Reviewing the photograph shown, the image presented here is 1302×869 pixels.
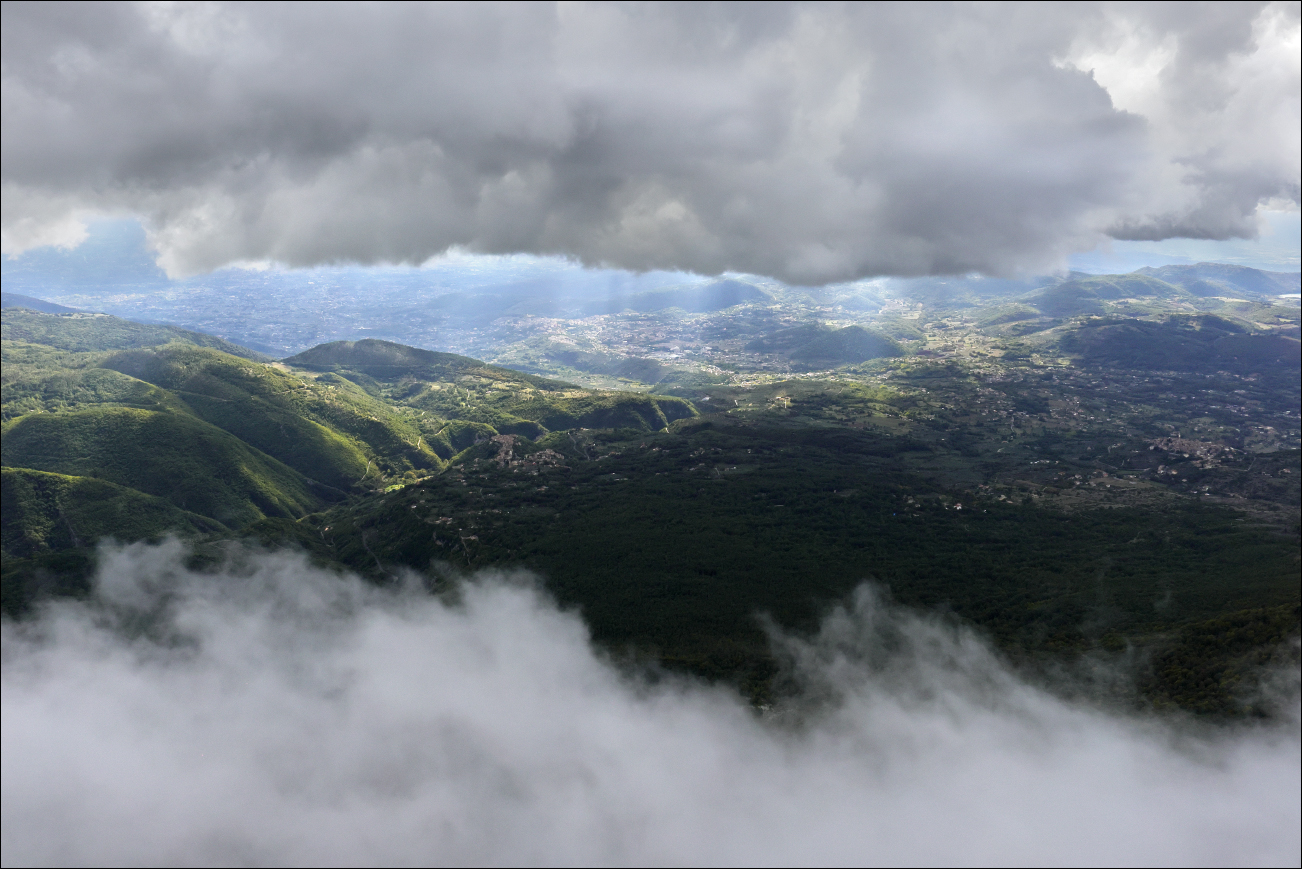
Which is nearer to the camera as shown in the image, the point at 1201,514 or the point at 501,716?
the point at 1201,514

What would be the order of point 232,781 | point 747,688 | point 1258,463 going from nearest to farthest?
point 747,688
point 232,781
point 1258,463

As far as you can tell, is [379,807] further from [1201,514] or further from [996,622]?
[1201,514]

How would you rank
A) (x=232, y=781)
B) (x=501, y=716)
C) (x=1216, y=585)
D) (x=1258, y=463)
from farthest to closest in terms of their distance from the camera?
(x=1258, y=463) → (x=501, y=716) → (x=232, y=781) → (x=1216, y=585)

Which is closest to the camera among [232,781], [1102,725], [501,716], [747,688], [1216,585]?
[1102,725]

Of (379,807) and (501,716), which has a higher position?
(501,716)

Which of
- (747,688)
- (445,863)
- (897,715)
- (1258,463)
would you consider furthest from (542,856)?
(1258,463)

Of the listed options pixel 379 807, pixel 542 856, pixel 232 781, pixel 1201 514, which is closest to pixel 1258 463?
pixel 1201 514

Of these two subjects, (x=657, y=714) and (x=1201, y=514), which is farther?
(x=1201, y=514)

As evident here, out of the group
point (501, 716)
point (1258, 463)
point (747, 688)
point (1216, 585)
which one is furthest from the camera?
point (1258, 463)

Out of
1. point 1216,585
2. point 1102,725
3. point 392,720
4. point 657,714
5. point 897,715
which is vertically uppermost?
point 1216,585

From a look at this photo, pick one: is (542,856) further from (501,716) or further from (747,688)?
(747,688)
